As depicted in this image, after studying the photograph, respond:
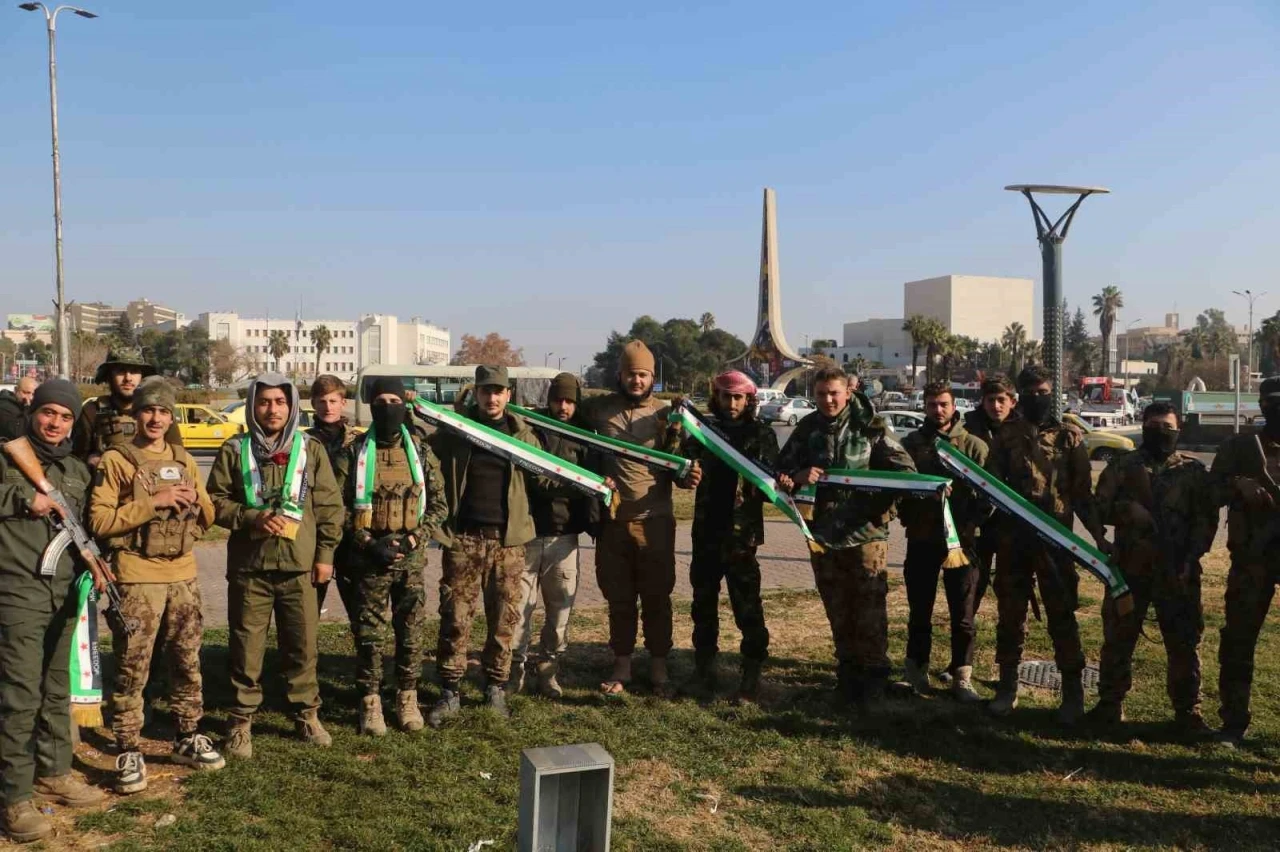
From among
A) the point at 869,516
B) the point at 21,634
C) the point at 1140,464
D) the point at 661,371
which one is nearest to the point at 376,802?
the point at 21,634

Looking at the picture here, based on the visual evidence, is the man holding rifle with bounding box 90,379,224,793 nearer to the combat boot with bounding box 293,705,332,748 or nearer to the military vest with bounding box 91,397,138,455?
the combat boot with bounding box 293,705,332,748

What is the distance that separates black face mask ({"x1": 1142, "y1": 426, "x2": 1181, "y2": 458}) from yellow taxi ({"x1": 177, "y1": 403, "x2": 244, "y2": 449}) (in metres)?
23.1

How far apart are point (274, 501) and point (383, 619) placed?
0.97 metres

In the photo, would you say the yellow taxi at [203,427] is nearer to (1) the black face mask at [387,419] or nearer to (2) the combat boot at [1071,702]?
(1) the black face mask at [387,419]

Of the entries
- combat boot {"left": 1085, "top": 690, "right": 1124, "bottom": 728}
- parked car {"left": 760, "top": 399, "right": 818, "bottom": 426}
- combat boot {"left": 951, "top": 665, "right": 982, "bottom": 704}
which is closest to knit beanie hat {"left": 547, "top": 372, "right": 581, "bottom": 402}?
combat boot {"left": 951, "top": 665, "right": 982, "bottom": 704}

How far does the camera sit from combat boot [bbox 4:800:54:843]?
3.96m

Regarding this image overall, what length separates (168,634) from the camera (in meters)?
4.63

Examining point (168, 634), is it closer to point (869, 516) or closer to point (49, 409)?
point (49, 409)

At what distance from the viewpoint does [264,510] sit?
4.78 m

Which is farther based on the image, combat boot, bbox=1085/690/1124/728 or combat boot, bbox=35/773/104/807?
A: combat boot, bbox=1085/690/1124/728

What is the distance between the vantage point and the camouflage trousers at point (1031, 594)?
570 cm

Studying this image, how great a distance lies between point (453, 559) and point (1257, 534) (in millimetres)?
4465

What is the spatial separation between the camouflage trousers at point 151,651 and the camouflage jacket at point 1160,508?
5.00 m

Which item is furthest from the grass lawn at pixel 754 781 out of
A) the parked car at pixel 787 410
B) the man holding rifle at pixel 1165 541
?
the parked car at pixel 787 410
